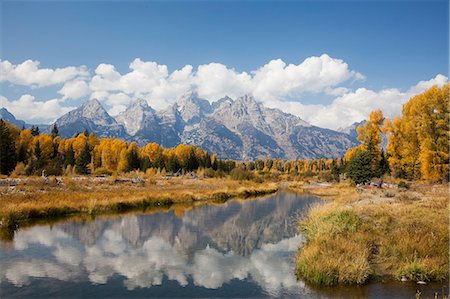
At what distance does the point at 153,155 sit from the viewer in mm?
133500

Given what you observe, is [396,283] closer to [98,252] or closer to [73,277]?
[73,277]

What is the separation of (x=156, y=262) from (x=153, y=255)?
4.79ft

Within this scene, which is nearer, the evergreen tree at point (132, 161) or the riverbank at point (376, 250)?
the riverbank at point (376, 250)

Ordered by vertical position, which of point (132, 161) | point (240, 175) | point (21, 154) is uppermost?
point (21, 154)

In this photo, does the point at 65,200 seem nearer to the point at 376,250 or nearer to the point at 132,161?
the point at 376,250

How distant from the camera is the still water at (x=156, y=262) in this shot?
14.3 m

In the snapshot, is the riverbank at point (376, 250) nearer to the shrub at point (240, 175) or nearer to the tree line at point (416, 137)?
the tree line at point (416, 137)

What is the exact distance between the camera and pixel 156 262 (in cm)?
1850

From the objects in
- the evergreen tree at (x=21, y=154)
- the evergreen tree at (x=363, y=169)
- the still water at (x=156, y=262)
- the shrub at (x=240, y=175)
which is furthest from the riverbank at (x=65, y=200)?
the shrub at (x=240, y=175)

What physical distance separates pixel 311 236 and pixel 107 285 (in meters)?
12.5

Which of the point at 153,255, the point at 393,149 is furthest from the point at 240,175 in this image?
the point at 153,255

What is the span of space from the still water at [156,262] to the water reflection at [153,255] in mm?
41

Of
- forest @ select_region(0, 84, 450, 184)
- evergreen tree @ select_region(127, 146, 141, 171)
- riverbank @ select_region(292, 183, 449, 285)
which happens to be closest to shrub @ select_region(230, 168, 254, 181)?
forest @ select_region(0, 84, 450, 184)

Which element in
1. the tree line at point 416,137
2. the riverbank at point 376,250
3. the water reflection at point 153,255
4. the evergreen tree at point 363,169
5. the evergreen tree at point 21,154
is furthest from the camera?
the evergreen tree at point 21,154
